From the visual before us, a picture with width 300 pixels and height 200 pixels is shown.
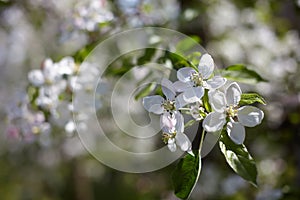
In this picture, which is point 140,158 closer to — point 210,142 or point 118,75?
point 118,75

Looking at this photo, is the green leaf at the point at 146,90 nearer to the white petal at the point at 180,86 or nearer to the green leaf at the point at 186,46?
the green leaf at the point at 186,46

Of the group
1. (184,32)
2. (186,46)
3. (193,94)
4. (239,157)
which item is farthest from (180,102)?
(184,32)

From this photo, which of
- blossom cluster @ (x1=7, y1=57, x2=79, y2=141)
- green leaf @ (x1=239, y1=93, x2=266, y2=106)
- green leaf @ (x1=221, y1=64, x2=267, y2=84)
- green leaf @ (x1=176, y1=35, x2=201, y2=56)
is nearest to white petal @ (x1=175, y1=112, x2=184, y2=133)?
green leaf @ (x1=239, y1=93, x2=266, y2=106)

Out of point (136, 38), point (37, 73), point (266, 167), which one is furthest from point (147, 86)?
point (266, 167)

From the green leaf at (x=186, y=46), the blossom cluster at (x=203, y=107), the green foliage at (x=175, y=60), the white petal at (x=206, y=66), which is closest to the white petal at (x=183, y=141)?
the blossom cluster at (x=203, y=107)

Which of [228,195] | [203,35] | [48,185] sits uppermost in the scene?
[203,35]

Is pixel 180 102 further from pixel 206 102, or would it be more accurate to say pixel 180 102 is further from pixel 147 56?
pixel 147 56

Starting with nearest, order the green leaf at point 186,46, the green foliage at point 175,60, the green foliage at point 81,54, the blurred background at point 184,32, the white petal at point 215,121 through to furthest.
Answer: the white petal at point 215,121 → the green foliage at point 175,60 → the green leaf at point 186,46 → the green foliage at point 81,54 → the blurred background at point 184,32

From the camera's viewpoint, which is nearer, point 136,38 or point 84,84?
point 84,84
